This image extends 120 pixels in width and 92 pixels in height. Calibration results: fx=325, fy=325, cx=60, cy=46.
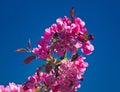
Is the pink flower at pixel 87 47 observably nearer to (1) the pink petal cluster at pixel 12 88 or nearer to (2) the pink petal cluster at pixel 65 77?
(2) the pink petal cluster at pixel 65 77

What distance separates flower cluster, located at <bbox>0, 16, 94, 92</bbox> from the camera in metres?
3.81

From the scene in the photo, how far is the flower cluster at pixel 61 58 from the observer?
3.81 m

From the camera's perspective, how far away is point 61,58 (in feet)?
13.1

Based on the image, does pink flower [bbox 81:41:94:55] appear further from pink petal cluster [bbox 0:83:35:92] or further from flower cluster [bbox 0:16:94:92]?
pink petal cluster [bbox 0:83:35:92]

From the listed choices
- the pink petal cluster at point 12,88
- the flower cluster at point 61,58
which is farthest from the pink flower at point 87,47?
the pink petal cluster at point 12,88

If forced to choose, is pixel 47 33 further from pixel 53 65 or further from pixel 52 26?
pixel 53 65

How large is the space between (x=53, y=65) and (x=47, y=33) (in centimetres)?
39

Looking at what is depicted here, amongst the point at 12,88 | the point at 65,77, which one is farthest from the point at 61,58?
the point at 12,88

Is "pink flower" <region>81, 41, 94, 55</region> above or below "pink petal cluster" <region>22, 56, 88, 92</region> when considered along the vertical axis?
above

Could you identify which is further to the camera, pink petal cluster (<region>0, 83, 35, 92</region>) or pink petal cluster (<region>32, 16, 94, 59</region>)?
pink petal cluster (<region>32, 16, 94, 59</region>)

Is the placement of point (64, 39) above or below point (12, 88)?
above

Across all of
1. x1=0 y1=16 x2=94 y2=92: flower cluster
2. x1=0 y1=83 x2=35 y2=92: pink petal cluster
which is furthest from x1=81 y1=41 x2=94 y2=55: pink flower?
x1=0 y1=83 x2=35 y2=92: pink petal cluster

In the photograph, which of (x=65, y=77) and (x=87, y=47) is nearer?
(x=65, y=77)

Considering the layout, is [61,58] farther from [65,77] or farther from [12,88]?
[12,88]
